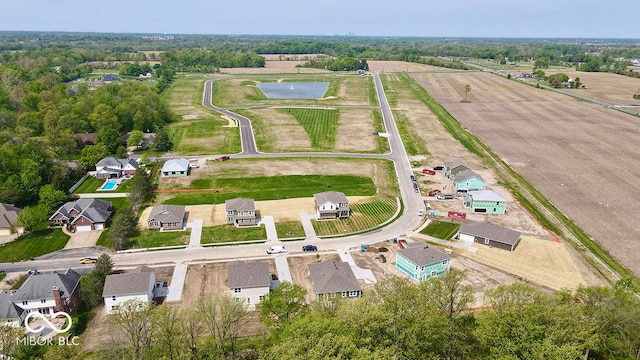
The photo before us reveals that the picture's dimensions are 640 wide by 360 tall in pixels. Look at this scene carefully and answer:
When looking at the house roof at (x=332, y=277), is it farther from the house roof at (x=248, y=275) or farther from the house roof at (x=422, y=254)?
the house roof at (x=422, y=254)

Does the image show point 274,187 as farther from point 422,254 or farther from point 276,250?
point 422,254

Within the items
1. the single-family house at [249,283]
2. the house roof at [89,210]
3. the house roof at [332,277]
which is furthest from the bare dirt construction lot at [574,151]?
the house roof at [89,210]

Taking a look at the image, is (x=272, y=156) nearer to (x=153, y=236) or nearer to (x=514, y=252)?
(x=153, y=236)

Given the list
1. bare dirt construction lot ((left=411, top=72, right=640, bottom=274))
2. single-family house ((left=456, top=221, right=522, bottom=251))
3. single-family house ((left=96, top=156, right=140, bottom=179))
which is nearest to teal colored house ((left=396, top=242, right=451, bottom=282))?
single-family house ((left=456, top=221, right=522, bottom=251))

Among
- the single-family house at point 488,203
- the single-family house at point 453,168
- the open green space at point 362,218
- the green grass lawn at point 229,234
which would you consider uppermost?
the single-family house at point 453,168

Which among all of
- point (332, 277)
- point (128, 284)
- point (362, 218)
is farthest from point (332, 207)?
point (128, 284)

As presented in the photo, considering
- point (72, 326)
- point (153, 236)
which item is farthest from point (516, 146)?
point (72, 326)

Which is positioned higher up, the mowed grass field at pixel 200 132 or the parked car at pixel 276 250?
the mowed grass field at pixel 200 132
